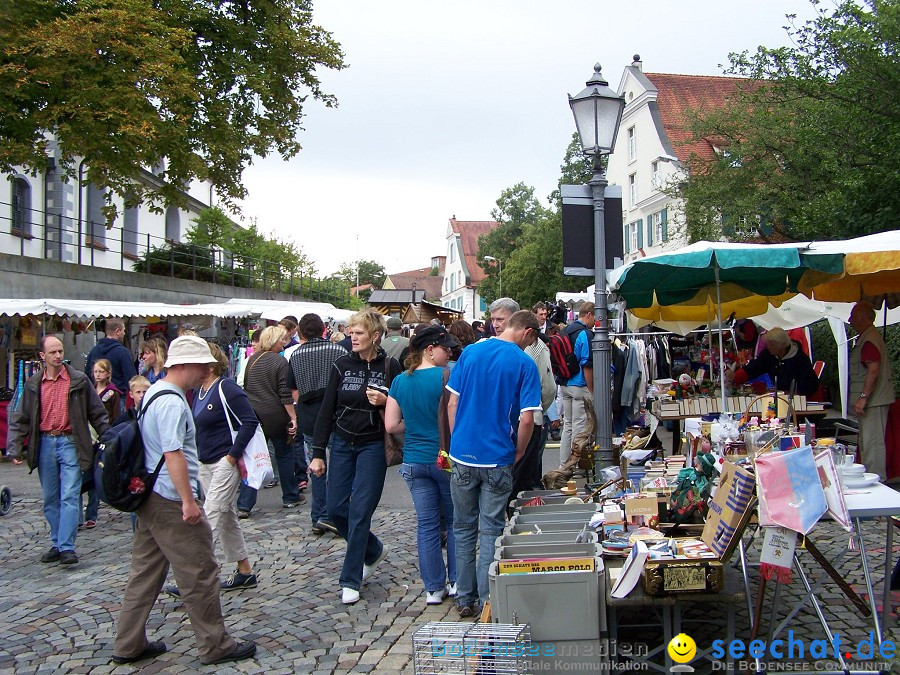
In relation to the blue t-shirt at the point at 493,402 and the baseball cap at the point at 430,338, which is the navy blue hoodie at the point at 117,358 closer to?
the baseball cap at the point at 430,338

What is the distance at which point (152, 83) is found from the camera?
14953mm

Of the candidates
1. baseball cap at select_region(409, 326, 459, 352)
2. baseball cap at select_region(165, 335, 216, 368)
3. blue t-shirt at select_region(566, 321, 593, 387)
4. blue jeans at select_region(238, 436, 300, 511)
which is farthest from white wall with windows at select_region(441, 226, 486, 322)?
baseball cap at select_region(165, 335, 216, 368)

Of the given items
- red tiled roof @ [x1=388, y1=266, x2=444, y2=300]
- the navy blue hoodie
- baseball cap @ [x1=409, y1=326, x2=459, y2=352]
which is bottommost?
the navy blue hoodie

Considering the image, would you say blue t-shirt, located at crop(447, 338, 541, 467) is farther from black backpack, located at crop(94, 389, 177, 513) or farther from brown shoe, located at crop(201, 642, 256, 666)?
black backpack, located at crop(94, 389, 177, 513)

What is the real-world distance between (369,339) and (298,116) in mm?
15376

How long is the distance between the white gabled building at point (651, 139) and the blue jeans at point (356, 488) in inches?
1271

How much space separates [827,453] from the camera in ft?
13.9

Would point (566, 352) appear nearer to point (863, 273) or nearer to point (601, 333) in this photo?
point (601, 333)

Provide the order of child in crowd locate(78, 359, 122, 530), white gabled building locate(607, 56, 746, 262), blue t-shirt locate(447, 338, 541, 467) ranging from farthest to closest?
1. white gabled building locate(607, 56, 746, 262)
2. child in crowd locate(78, 359, 122, 530)
3. blue t-shirt locate(447, 338, 541, 467)

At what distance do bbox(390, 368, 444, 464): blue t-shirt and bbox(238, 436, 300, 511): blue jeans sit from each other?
11.2ft

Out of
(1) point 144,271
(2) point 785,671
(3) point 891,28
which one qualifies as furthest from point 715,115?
(2) point 785,671

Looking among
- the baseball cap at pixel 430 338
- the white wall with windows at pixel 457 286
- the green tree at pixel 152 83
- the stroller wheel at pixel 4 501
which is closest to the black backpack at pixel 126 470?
the baseball cap at pixel 430 338

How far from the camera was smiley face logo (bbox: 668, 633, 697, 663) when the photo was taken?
3832mm

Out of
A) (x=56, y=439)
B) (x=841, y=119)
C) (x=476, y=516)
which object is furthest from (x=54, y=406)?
(x=841, y=119)
